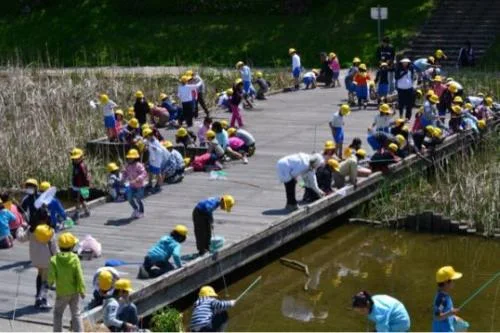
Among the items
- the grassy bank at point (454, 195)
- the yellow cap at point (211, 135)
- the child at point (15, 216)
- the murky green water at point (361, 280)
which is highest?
the yellow cap at point (211, 135)

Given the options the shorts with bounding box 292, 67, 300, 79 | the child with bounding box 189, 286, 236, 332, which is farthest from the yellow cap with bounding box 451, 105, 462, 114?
the child with bounding box 189, 286, 236, 332

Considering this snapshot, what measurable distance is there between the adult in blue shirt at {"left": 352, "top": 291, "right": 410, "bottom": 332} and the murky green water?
428cm

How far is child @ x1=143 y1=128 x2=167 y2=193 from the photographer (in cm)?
2292

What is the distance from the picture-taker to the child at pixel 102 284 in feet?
51.7

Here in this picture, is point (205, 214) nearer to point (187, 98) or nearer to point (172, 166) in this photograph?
point (172, 166)

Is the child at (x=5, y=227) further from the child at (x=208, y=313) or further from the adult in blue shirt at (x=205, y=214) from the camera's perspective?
the child at (x=208, y=313)

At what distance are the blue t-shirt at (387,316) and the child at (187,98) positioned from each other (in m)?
17.1

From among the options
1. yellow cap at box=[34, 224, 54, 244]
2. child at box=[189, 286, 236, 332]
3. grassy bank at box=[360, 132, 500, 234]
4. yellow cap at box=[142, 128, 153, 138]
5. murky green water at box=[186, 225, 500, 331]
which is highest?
yellow cap at box=[142, 128, 153, 138]

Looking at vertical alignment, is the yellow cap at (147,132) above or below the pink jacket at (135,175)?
above

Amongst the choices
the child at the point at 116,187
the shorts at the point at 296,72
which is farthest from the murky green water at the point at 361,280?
the shorts at the point at 296,72

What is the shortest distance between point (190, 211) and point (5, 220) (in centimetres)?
378

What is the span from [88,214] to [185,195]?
7.55 ft

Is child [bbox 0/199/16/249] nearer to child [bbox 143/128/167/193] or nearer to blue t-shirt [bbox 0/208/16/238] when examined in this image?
blue t-shirt [bbox 0/208/16/238]

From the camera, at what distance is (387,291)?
768 inches
